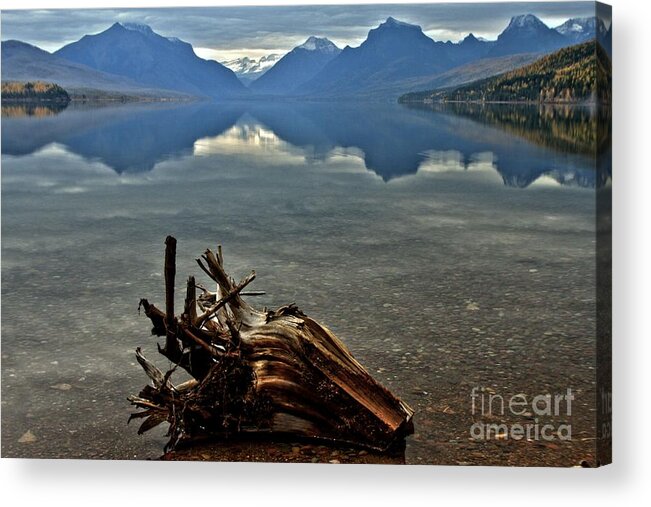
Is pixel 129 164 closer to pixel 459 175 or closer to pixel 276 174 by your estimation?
pixel 276 174

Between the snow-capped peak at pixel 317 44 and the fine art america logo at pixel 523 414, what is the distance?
124 inches

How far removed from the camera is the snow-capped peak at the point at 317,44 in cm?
825

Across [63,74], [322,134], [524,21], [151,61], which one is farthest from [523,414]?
[63,74]

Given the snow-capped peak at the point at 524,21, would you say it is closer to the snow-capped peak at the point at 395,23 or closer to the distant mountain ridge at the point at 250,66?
the snow-capped peak at the point at 395,23

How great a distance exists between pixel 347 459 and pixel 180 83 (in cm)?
385

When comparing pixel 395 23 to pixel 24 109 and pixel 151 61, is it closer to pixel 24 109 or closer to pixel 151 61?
pixel 151 61

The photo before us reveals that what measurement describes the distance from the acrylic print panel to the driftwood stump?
2 cm

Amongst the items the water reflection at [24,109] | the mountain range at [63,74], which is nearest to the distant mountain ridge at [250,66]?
the mountain range at [63,74]

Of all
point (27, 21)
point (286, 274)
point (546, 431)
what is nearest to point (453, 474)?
point (546, 431)

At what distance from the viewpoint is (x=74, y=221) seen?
8562 millimetres

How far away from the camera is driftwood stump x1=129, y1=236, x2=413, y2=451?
6.97 m

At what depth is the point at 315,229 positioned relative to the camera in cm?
850

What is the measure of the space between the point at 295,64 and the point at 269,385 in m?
3.04

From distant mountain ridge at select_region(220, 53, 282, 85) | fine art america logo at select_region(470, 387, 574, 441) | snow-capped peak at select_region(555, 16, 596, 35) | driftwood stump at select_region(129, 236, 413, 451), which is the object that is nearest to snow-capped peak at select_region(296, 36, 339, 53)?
distant mountain ridge at select_region(220, 53, 282, 85)
